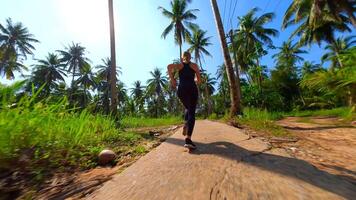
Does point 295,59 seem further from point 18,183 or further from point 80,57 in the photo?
point 18,183

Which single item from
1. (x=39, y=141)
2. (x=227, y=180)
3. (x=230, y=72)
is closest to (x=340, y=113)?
(x=230, y=72)

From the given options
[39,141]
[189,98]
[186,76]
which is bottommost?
[39,141]

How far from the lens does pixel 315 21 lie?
24344 mm

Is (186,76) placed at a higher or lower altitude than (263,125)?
higher

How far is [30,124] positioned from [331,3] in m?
25.8

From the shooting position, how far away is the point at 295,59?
153 feet

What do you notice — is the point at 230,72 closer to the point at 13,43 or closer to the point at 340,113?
the point at 340,113

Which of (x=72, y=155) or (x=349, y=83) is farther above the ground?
(x=349, y=83)

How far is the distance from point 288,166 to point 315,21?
2624 centimetres

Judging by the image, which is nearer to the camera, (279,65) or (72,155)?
(72,155)

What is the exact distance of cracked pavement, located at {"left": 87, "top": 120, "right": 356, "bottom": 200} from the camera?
1678mm

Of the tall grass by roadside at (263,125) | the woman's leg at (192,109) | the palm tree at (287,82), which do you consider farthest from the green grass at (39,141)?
the palm tree at (287,82)

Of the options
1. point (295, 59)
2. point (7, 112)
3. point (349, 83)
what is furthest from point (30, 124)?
point (295, 59)

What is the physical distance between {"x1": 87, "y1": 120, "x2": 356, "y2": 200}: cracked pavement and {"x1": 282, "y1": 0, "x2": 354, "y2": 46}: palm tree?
24.4 m
